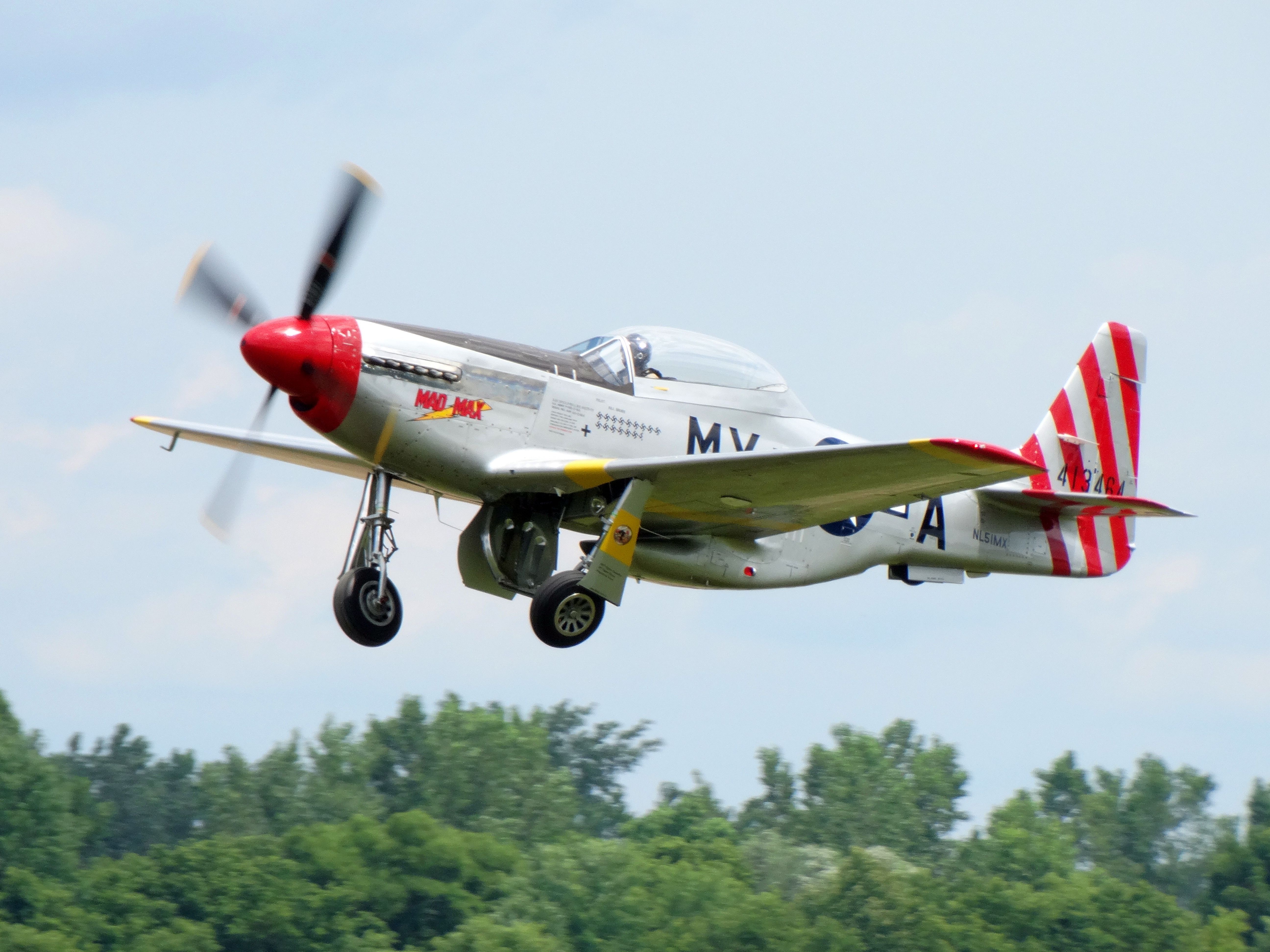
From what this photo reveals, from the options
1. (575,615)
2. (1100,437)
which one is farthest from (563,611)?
(1100,437)

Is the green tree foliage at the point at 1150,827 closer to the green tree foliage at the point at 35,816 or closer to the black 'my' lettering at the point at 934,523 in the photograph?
the green tree foliage at the point at 35,816

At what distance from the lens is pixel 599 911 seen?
189ft

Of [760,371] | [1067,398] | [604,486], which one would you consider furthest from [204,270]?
[1067,398]

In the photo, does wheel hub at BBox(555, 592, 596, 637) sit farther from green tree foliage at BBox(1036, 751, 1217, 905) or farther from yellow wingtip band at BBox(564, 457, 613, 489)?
green tree foliage at BBox(1036, 751, 1217, 905)

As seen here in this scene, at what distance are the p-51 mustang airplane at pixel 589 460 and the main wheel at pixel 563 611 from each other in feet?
0.05

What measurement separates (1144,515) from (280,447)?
7.95 meters

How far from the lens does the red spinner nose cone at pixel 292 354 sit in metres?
13.1

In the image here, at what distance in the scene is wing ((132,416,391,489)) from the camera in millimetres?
16297

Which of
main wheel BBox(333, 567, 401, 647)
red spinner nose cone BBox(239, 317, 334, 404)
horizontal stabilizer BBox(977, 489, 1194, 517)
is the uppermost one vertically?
horizontal stabilizer BBox(977, 489, 1194, 517)

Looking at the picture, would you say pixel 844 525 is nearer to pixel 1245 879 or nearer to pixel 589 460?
pixel 589 460

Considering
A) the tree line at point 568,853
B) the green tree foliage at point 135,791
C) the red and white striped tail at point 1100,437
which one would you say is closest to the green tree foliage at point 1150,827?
the tree line at point 568,853

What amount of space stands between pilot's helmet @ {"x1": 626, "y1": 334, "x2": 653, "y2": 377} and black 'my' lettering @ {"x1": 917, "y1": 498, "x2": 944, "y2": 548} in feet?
11.2

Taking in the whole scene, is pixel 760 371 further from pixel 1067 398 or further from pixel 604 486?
pixel 1067 398

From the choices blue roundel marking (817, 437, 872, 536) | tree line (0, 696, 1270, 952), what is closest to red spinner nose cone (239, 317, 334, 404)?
blue roundel marking (817, 437, 872, 536)
